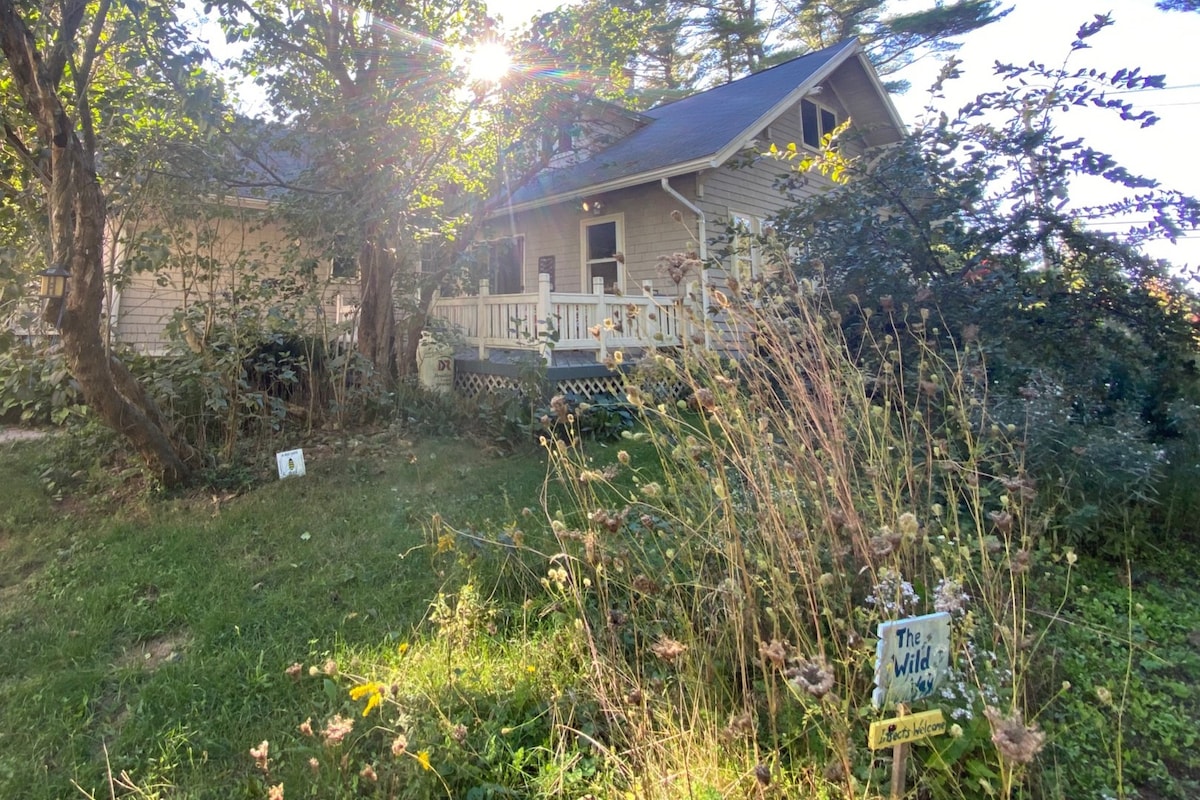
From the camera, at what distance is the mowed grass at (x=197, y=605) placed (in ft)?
7.02

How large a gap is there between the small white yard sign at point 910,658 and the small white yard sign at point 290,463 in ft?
15.2

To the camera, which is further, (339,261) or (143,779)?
(339,261)

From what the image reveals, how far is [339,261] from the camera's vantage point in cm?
742

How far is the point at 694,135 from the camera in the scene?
10383 mm

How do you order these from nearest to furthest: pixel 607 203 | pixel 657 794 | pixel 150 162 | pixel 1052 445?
pixel 657 794, pixel 1052 445, pixel 150 162, pixel 607 203

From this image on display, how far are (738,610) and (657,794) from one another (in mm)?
579

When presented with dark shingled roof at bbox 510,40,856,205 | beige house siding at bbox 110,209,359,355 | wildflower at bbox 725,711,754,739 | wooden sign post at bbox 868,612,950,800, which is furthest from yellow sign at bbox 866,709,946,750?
dark shingled roof at bbox 510,40,856,205

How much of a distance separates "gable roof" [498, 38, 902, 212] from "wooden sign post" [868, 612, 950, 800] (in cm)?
822

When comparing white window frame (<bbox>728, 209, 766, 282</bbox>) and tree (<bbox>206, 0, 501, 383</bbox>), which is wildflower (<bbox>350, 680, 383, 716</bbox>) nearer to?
white window frame (<bbox>728, 209, 766, 282</bbox>)

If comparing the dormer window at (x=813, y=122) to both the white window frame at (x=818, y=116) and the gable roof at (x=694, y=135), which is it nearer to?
the white window frame at (x=818, y=116)

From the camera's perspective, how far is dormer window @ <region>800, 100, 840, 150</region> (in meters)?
11.9

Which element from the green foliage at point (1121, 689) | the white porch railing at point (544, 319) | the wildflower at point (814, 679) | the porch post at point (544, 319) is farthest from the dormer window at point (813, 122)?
the wildflower at point (814, 679)

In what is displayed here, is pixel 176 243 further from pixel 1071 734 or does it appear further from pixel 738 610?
pixel 1071 734

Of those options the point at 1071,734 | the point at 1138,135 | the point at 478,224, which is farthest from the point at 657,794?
the point at 478,224
